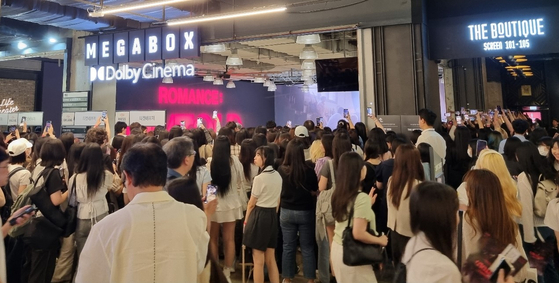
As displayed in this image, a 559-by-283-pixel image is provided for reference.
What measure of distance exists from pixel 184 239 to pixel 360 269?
1459mm

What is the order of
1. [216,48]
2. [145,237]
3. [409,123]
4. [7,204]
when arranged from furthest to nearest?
[216,48] < [409,123] < [7,204] < [145,237]

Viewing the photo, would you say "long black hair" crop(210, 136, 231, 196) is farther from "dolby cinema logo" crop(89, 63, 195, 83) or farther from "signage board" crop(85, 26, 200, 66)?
"dolby cinema logo" crop(89, 63, 195, 83)

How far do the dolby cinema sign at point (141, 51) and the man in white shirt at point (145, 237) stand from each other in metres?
7.20

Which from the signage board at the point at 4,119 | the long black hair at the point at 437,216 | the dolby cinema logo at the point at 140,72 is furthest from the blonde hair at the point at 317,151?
the signage board at the point at 4,119

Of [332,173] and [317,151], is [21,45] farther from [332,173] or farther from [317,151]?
[332,173]

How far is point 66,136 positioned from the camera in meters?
4.41

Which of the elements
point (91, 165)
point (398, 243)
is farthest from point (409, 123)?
point (91, 165)

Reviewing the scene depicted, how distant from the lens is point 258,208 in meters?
3.48

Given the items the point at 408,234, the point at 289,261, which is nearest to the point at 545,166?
the point at 408,234

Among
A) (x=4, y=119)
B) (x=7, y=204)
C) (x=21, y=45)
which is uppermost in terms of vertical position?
(x=21, y=45)

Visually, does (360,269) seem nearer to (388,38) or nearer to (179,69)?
(388,38)

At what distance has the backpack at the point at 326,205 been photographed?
3424 mm

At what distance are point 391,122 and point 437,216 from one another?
5.57m

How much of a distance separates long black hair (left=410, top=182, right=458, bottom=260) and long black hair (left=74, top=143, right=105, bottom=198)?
104 inches
